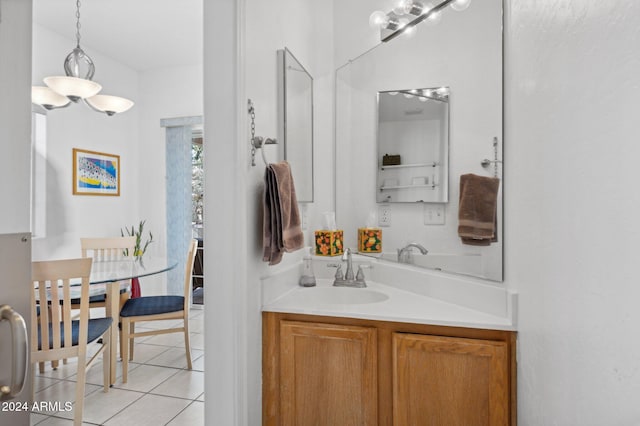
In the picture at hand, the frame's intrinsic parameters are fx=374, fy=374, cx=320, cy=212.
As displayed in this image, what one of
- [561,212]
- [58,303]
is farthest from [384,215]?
[58,303]

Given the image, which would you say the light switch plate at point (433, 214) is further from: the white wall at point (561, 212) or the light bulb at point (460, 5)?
the light bulb at point (460, 5)

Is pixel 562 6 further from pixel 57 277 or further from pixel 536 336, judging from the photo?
pixel 57 277

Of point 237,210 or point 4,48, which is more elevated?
point 4,48

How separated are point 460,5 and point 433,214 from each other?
986mm

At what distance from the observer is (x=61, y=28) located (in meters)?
3.39

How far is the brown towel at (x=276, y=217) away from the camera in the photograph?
1.62m

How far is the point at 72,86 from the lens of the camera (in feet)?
7.79

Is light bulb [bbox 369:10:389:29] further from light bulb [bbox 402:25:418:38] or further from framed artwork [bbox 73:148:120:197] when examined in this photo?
framed artwork [bbox 73:148:120:197]

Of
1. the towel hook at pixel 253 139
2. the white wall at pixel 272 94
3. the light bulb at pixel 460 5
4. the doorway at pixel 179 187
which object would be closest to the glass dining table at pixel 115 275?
the doorway at pixel 179 187

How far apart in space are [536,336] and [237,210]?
1.12 meters

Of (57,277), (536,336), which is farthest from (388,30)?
(57,277)

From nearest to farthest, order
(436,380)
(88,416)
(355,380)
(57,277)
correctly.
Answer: (436,380) < (355,380) < (57,277) < (88,416)

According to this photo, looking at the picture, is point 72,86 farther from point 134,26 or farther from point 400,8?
point 400,8

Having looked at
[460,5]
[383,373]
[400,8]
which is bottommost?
[383,373]
